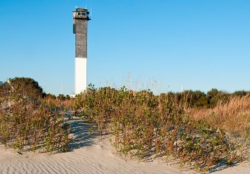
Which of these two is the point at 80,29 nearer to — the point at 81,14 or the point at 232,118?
the point at 81,14

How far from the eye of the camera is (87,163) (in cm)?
705

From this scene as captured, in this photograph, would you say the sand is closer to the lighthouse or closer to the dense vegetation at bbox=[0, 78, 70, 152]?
the dense vegetation at bbox=[0, 78, 70, 152]

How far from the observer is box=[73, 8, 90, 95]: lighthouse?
2622 cm

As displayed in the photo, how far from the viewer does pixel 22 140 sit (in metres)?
7.65

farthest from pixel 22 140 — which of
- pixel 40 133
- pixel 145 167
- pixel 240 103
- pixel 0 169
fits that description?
pixel 240 103

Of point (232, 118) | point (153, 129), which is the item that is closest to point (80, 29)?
point (232, 118)

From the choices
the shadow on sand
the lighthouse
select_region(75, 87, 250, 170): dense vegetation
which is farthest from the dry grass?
the lighthouse

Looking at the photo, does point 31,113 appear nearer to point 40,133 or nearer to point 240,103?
point 40,133

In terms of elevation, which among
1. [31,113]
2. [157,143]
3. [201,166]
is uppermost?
[31,113]

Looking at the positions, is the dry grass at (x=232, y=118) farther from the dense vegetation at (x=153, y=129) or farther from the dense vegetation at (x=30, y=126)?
the dense vegetation at (x=30, y=126)

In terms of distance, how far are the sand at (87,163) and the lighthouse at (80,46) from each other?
58.6ft

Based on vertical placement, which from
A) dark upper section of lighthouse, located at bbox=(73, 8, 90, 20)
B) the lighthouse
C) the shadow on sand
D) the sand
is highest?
dark upper section of lighthouse, located at bbox=(73, 8, 90, 20)

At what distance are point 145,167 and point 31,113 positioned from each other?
3.25 meters

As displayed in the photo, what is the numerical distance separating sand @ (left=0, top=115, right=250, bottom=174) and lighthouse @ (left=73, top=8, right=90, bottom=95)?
17.9 meters
